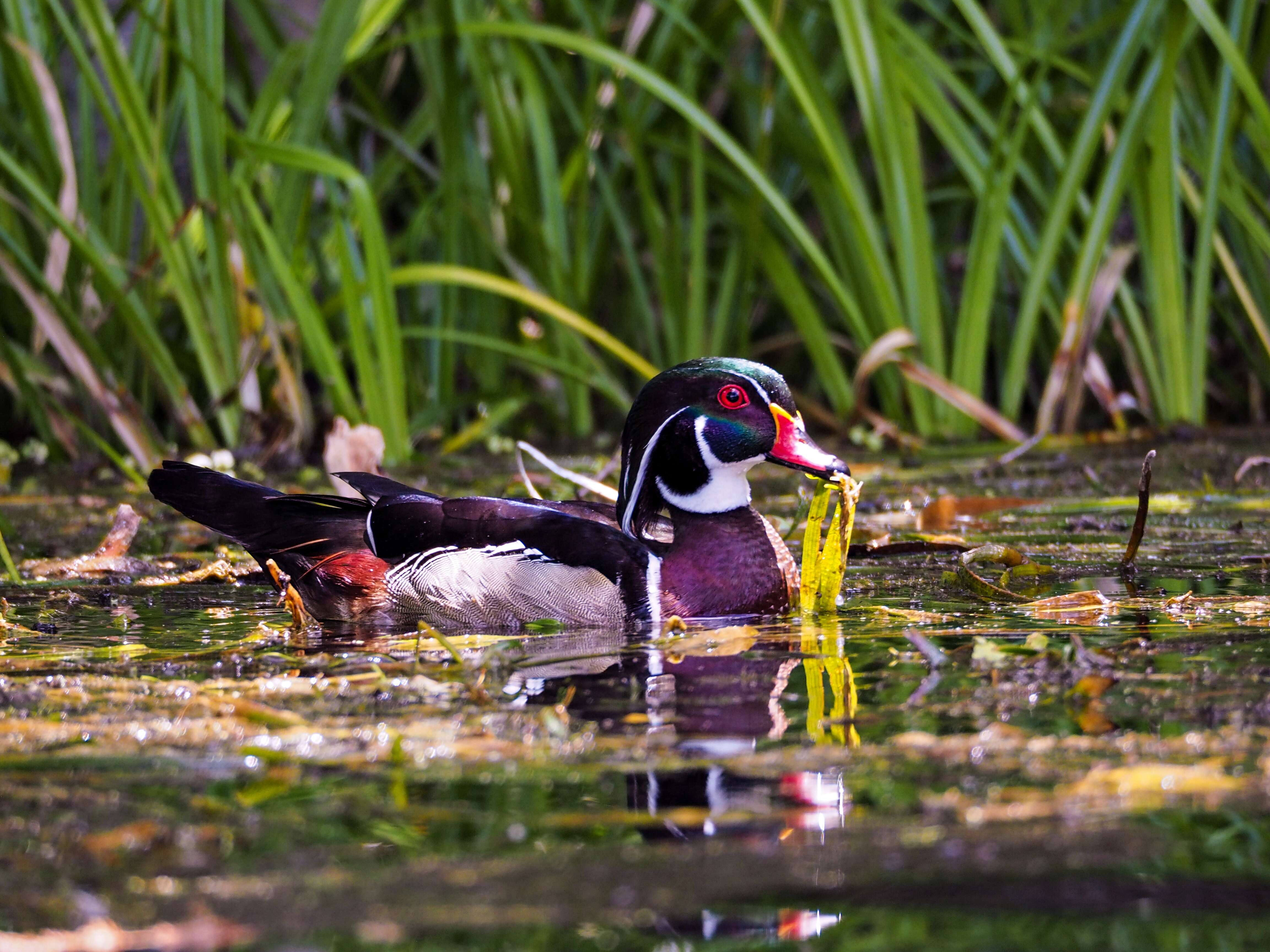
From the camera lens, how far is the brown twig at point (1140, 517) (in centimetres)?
360

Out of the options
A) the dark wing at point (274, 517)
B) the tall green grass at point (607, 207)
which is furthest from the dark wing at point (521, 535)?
the tall green grass at point (607, 207)

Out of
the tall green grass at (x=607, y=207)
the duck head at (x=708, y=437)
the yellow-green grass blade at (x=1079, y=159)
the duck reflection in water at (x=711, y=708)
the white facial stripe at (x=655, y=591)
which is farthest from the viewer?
the yellow-green grass blade at (x=1079, y=159)

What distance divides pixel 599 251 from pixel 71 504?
9.24 feet

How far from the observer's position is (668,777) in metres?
2.13

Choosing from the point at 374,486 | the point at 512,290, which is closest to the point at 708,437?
the point at 374,486

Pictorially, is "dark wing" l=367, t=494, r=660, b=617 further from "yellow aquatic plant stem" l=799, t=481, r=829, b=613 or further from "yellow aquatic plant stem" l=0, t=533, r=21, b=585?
"yellow aquatic plant stem" l=0, t=533, r=21, b=585

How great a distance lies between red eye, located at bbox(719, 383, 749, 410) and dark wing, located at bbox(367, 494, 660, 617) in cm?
41

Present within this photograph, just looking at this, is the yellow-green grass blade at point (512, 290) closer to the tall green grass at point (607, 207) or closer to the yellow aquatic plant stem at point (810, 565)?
the tall green grass at point (607, 207)

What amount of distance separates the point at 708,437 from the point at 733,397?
113 millimetres

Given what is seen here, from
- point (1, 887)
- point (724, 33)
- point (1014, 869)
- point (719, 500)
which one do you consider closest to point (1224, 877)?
point (1014, 869)

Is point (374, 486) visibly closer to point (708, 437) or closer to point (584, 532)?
point (584, 532)

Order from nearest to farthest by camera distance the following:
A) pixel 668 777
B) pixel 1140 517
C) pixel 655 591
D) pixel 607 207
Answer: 1. pixel 668 777
2. pixel 655 591
3. pixel 1140 517
4. pixel 607 207

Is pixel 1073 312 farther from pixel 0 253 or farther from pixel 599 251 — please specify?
pixel 0 253

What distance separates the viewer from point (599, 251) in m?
7.43
